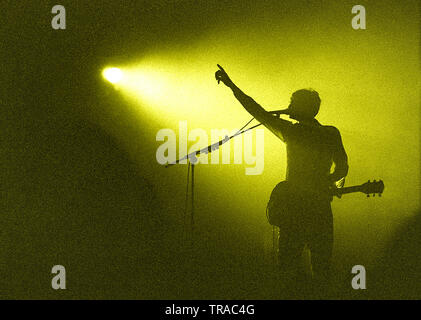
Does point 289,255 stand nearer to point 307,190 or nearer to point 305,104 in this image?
point 307,190

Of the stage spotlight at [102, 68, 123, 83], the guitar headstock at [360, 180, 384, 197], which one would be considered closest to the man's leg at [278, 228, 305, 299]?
the guitar headstock at [360, 180, 384, 197]

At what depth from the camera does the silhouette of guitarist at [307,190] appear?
6.31ft

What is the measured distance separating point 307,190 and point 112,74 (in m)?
2.11

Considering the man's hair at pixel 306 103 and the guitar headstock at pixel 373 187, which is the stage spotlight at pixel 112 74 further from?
the guitar headstock at pixel 373 187

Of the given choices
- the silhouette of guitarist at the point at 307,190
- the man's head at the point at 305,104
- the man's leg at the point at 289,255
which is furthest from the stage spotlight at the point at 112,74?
the man's leg at the point at 289,255

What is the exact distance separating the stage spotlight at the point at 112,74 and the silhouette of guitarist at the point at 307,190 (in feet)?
5.71

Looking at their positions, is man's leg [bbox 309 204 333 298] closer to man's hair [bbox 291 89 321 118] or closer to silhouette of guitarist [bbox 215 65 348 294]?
silhouette of guitarist [bbox 215 65 348 294]

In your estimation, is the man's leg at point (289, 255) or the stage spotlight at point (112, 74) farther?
the stage spotlight at point (112, 74)

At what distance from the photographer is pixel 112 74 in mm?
3402

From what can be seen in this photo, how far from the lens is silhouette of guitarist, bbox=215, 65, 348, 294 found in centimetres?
192

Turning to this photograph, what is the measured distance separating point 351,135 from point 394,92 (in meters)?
0.47

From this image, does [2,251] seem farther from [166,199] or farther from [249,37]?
[249,37]

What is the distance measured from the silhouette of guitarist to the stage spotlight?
1.74m

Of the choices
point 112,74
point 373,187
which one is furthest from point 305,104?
point 112,74
